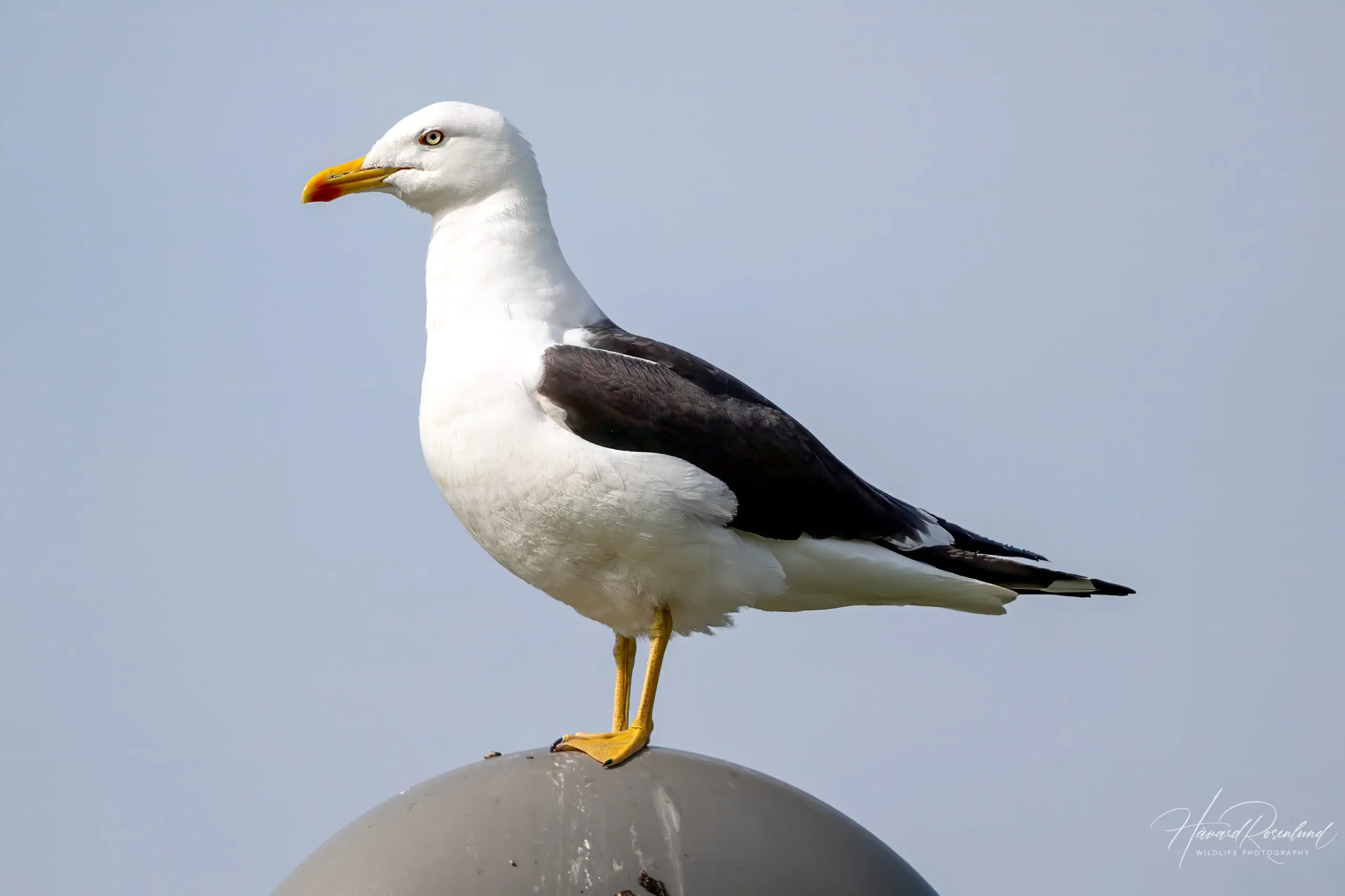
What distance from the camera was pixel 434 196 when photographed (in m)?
7.20

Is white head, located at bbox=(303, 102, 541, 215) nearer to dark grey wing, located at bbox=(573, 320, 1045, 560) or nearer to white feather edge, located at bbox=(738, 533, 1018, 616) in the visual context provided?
dark grey wing, located at bbox=(573, 320, 1045, 560)

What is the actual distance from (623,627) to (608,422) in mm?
1103

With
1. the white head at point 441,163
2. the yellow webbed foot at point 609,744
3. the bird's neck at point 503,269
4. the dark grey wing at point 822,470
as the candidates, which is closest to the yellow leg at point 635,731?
the yellow webbed foot at point 609,744

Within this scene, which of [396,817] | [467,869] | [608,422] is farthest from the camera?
[608,422]

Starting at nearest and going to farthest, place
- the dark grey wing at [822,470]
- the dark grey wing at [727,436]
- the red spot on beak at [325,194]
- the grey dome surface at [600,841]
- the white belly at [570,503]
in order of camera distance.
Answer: the grey dome surface at [600,841] < the white belly at [570,503] < the dark grey wing at [727,436] < the dark grey wing at [822,470] < the red spot on beak at [325,194]

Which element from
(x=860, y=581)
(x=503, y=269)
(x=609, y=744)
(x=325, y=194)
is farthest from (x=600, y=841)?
(x=325, y=194)

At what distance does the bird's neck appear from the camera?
677 centimetres

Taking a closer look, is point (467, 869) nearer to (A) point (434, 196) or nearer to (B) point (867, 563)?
(B) point (867, 563)

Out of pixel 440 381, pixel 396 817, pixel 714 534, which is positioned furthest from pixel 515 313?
pixel 396 817

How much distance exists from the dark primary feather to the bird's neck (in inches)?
9.4

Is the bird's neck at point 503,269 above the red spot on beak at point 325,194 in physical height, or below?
below

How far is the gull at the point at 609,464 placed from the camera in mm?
6164

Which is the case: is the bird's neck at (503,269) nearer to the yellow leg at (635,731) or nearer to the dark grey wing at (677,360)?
the dark grey wing at (677,360)

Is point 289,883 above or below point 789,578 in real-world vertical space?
below
